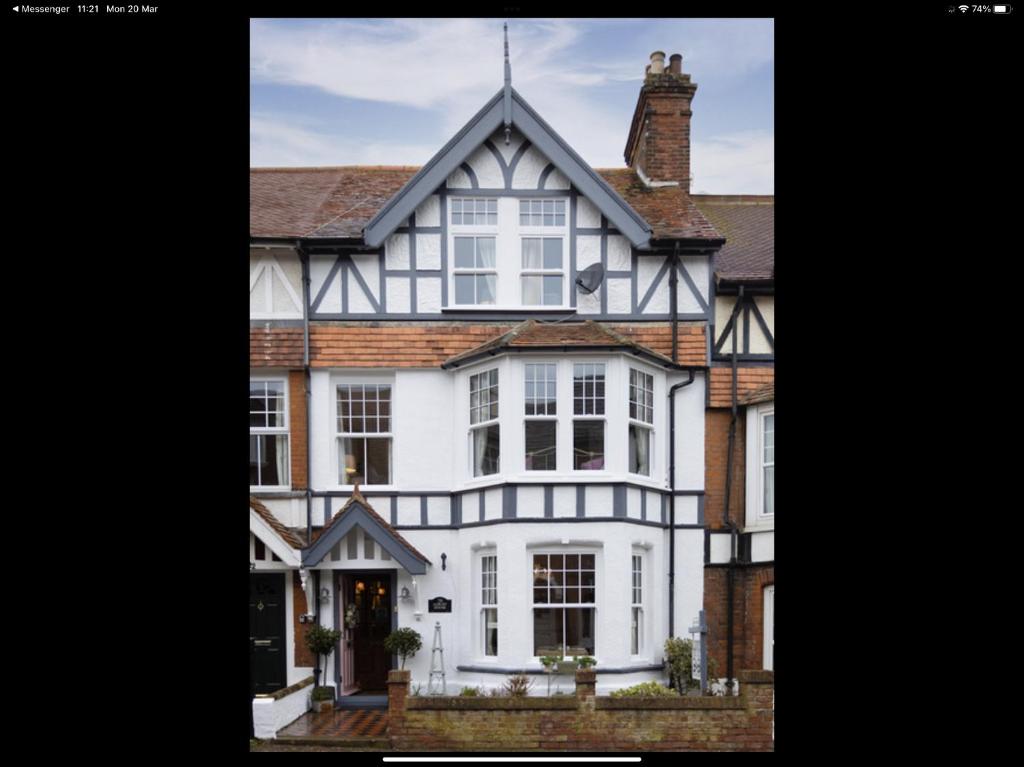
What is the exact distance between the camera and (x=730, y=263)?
31.6 feet

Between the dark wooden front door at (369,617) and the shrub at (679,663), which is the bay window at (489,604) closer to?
the dark wooden front door at (369,617)

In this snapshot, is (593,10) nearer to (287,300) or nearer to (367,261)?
(367,261)

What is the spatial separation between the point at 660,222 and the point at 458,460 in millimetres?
3593

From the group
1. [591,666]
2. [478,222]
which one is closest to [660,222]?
[478,222]

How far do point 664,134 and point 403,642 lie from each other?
22.2 ft

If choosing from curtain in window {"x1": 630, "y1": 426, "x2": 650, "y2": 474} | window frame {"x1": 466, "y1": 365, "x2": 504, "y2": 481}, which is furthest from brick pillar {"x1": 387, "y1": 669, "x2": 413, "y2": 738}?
curtain in window {"x1": 630, "y1": 426, "x2": 650, "y2": 474}

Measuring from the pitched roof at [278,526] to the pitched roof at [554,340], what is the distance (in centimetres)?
248

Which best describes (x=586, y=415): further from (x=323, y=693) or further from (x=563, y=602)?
(x=323, y=693)

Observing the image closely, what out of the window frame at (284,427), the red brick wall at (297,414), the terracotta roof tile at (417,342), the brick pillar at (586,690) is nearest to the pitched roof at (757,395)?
the terracotta roof tile at (417,342)

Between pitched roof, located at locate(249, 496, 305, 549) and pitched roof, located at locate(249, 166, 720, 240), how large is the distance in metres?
2.97

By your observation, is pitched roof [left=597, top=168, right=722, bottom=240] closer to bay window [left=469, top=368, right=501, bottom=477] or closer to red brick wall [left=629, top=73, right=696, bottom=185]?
red brick wall [left=629, top=73, right=696, bottom=185]

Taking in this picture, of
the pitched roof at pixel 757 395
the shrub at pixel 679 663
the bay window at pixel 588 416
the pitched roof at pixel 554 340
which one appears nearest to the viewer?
the shrub at pixel 679 663

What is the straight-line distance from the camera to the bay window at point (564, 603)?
9.05 metres

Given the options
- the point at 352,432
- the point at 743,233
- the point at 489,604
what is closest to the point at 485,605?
the point at 489,604
